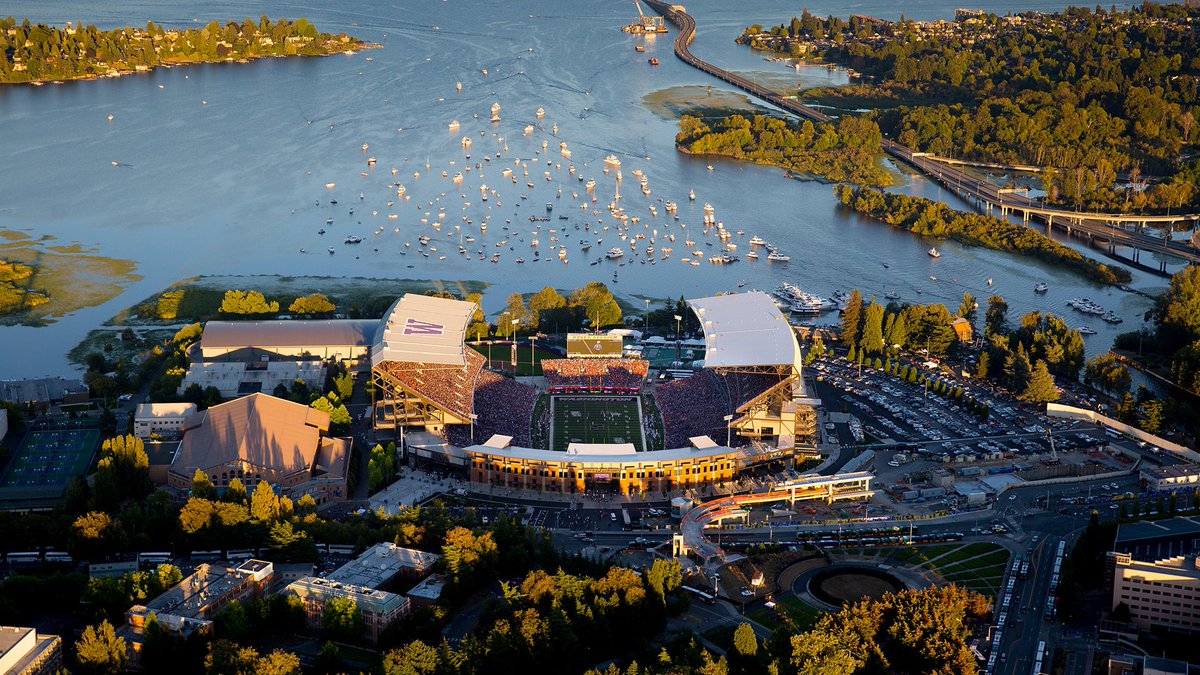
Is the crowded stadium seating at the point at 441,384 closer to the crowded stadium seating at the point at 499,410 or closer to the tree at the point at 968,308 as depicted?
the crowded stadium seating at the point at 499,410

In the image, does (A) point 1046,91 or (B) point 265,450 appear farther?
(A) point 1046,91

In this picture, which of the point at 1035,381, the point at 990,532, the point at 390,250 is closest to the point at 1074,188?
the point at 1035,381

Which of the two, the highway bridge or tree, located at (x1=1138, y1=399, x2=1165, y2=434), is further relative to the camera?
the highway bridge

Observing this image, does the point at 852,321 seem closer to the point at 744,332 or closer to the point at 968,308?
the point at 968,308

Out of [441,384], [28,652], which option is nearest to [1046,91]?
[441,384]

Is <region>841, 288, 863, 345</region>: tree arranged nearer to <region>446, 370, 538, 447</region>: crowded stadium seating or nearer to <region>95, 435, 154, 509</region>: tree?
<region>446, 370, 538, 447</region>: crowded stadium seating

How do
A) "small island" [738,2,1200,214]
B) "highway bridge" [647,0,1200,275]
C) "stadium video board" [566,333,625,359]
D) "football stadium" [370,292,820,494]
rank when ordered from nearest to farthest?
"football stadium" [370,292,820,494]
"stadium video board" [566,333,625,359]
"highway bridge" [647,0,1200,275]
"small island" [738,2,1200,214]

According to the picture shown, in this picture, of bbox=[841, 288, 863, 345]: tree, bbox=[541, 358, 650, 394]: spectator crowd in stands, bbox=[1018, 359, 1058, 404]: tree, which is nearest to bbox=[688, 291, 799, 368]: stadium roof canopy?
bbox=[541, 358, 650, 394]: spectator crowd in stands
